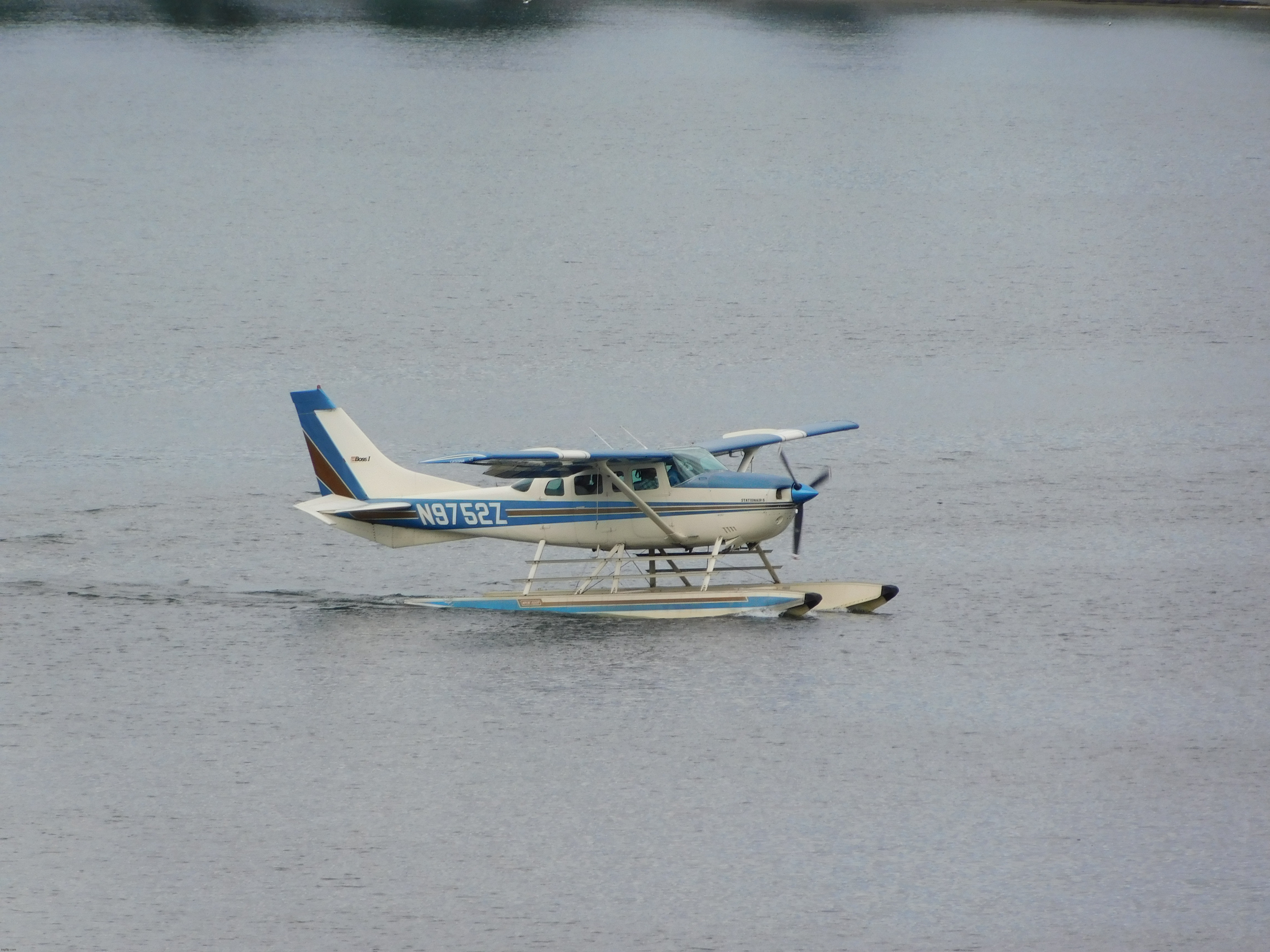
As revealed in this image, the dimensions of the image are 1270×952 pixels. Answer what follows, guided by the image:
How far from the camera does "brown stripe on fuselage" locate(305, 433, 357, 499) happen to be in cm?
2950

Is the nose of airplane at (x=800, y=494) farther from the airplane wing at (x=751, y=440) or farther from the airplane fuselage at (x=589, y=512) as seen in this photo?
the airplane wing at (x=751, y=440)

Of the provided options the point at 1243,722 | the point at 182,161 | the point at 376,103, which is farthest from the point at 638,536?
the point at 376,103

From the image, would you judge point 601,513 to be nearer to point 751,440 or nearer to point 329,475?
point 751,440

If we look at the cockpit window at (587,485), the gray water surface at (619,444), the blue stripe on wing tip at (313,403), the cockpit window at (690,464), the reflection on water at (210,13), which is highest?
the reflection on water at (210,13)

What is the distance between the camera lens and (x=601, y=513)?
28.7 m

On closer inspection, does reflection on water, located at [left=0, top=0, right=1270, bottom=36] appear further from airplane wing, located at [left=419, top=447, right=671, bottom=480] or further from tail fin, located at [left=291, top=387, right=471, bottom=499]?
airplane wing, located at [left=419, top=447, right=671, bottom=480]

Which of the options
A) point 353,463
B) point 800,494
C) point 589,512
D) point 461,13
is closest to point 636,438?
point 589,512

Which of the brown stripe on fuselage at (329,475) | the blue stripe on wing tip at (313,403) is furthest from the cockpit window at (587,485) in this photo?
the blue stripe on wing tip at (313,403)

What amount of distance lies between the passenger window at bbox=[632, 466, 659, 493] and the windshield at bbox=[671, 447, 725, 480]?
0.39m

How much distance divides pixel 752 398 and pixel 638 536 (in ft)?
53.5

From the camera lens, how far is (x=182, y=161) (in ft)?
226

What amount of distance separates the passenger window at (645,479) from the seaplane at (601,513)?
0.07 ft

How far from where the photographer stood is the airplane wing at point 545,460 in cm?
2711

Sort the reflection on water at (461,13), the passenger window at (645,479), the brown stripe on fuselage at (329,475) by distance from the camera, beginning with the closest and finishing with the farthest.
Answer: the passenger window at (645,479)
the brown stripe on fuselage at (329,475)
the reflection on water at (461,13)
